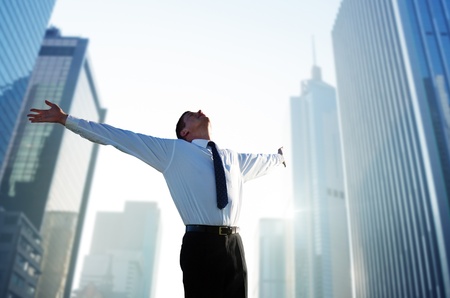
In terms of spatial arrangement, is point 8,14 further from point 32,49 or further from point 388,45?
point 388,45

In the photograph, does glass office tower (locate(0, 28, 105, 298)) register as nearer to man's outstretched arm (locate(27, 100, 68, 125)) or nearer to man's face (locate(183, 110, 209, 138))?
man's outstretched arm (locate(27, 100, 68, 125))

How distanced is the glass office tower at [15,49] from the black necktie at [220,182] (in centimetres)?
6920

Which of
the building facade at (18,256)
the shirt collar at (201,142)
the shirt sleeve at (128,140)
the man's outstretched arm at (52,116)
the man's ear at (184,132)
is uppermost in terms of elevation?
the building facade at (18,256)

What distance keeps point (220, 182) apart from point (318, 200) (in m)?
153

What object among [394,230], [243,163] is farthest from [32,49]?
[243,163]

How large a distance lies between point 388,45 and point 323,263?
9645 centimetres

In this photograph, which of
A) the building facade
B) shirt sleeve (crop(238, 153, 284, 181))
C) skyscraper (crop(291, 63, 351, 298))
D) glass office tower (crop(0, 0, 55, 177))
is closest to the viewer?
shirt sleeve (crop(238, 153, 284, 181))

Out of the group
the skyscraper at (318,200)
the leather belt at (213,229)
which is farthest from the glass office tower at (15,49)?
the skyscraper at (318,200)

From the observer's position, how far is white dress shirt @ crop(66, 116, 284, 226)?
328 centimetres

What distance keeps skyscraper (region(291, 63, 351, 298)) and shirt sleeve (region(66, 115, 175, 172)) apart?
482 ft

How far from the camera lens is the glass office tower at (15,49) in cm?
6425

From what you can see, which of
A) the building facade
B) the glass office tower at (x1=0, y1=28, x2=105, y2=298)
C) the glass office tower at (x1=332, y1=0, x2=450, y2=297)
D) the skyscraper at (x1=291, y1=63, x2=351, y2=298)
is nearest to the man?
the glass office tower at (x1=332, y1=0, x2=450, y2=297)

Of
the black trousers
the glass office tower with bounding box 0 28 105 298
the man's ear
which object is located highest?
the glass office tower with bounding box 0 28 105 298

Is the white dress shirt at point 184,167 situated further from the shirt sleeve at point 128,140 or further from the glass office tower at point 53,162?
the glass office tower at point 53,162
